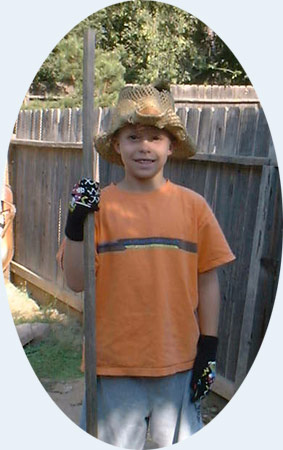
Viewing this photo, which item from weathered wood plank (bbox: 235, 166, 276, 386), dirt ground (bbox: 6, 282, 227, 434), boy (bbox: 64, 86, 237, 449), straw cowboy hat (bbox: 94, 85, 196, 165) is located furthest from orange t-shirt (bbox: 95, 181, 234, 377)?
weathered wood plank (bbox: 235, 166, 276, 386)

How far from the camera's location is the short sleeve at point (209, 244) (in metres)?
1.33

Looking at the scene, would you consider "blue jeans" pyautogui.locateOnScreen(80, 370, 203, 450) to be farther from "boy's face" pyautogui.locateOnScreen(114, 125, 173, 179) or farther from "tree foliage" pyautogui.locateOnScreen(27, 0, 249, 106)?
"tree foliage" pyautogui.locateOnScreen(27, 0, 249, 106)

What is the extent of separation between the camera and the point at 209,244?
133cm

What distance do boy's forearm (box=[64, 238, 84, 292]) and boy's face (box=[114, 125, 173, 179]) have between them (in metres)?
0.19

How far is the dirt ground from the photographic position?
1554 mm

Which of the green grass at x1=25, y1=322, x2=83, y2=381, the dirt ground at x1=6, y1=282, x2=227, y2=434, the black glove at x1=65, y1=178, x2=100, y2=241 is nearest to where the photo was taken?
the black glove at x1=65, y1=178, x2=100, y2=241

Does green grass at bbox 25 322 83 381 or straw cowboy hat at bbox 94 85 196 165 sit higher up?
straw cowboy hat at bbox 94 85 196 165

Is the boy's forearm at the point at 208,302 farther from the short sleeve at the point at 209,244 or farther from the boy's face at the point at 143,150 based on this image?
the boy's face at the point at 143,150

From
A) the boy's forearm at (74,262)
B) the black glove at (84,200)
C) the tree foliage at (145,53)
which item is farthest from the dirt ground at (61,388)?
the tree foliage at (145,53)

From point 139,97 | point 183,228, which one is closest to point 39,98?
point 139,97

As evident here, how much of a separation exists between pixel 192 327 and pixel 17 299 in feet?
1.63

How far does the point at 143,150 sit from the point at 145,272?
0.82ft

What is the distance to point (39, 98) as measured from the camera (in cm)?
150

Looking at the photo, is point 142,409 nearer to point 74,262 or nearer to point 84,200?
point 74,262
